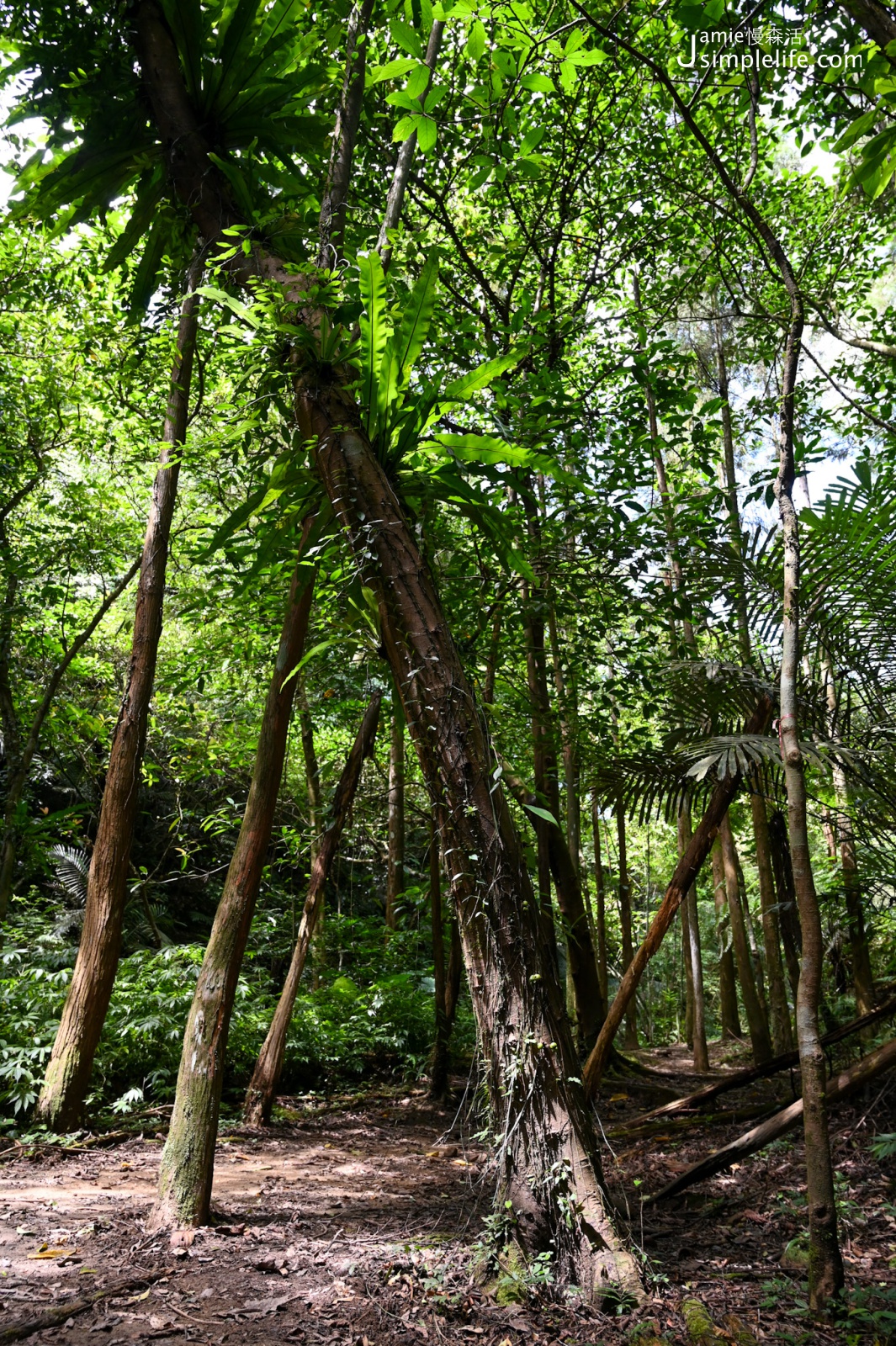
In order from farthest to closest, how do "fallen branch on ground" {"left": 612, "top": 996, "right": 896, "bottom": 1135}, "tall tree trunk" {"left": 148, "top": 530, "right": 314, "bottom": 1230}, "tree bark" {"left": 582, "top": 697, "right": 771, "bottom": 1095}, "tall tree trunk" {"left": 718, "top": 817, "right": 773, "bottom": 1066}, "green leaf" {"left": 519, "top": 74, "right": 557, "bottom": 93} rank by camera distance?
"tall tree trunk" {"left": 718, "top": 817, "right": 773, "bottom": 1066} → "fallen branch on ground" {"left": 612, "top": 996, "right": 896, "bottom": 1135} → "tree bark" {"left": 582, "top": 697, "right": 771, "bottom": 1095} → "tall tree trunk" {"left": 148, "top": 530, "right": 314, "bottom": 1230} → "green leaf" {"left": 519, "top": 74, "right": 557, "bottom": 93}

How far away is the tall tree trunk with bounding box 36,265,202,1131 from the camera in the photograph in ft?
17.3

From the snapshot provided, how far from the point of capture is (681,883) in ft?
12.1

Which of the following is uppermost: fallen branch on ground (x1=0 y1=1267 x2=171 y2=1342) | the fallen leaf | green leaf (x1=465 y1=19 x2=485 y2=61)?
green leaf (x1=465 y1=19 x2=485 y2=61)

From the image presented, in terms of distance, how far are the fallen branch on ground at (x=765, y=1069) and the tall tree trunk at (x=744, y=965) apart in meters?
3.85

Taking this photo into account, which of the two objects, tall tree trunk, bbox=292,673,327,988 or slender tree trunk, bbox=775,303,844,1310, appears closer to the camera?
slender tree trunk, bbox=775,303,844,1310

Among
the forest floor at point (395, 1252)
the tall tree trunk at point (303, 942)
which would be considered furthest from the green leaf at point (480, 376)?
the tall tree trunk at point (303, 942)

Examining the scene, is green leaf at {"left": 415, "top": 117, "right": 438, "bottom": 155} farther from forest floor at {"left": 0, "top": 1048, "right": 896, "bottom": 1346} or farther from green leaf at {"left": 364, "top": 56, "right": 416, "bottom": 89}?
forest floor at {"left": 0, "top": 1048, "right": 896, "bottom": 1346}

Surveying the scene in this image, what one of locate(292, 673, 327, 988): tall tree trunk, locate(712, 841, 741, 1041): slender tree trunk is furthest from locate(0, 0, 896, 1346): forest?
locate(712, 841, 741, 1041): slender tree trunk

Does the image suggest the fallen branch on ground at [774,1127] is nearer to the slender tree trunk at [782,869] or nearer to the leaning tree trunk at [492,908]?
the slender tree trunk at [782,869]

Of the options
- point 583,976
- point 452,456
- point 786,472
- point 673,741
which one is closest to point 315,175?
point 452,456

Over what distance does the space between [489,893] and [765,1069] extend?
255 centimetres

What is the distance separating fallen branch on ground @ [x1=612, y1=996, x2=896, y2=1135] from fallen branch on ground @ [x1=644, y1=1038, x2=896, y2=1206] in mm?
153

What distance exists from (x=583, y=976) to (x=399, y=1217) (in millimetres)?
3445

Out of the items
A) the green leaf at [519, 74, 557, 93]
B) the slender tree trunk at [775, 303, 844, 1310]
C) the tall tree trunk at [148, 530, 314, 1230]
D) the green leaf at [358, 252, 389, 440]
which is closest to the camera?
the green leaf at [519, 74, 557, 93]
